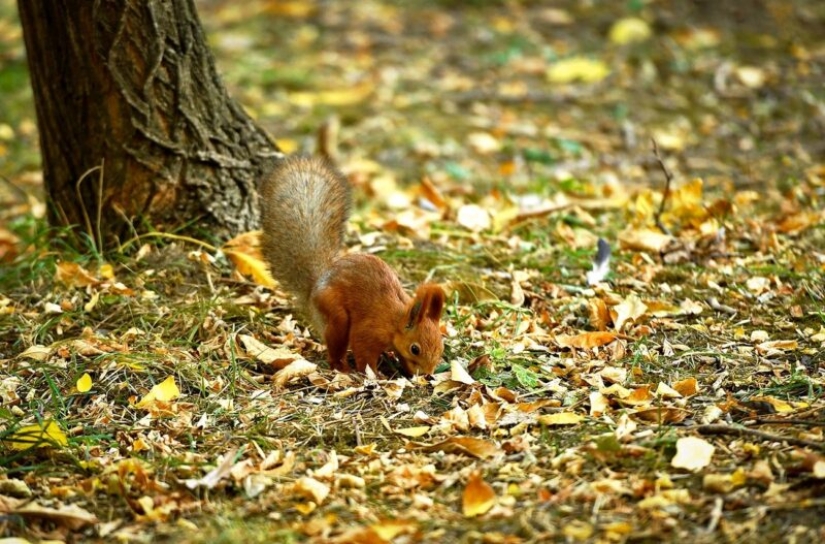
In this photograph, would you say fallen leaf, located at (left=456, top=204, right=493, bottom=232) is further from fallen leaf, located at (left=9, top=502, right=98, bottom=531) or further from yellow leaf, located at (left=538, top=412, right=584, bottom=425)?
fallen leaf, located at (left=9, top=502, right=98, bottom=531)

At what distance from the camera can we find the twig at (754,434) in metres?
2.63

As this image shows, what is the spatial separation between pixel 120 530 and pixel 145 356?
3.09ft

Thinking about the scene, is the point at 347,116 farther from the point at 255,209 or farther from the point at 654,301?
the point at 654,301

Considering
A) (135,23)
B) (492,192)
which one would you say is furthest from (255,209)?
(492,192)

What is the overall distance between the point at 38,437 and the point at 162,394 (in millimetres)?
439

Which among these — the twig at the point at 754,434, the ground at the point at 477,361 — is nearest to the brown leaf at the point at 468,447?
the ground at the point at 477,361

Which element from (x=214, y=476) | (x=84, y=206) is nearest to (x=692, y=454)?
(x=214, y=476)

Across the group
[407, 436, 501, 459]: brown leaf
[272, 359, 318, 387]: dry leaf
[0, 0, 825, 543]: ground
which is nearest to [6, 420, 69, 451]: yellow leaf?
[0, 0, 825, 543]: ground

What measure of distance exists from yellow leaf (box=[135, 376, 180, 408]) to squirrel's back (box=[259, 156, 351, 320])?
58 centimetres

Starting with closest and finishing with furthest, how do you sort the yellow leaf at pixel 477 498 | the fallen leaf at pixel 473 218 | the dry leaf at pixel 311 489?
the yellow leaf at pixel 477 498, the dry leaf at pixel 311 489, the fallen leaf at pixel 473 218

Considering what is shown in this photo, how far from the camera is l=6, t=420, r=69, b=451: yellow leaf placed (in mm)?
2844

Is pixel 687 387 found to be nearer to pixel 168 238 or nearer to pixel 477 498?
pixel 477 498

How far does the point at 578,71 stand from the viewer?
762cm

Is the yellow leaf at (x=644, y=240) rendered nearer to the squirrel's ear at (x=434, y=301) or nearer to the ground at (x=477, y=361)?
the ground at (x=477, y=361)
